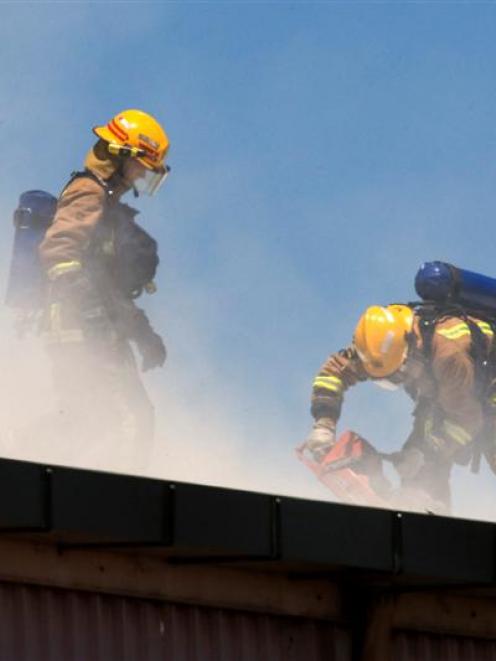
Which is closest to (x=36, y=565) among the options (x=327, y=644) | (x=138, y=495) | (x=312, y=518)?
(x=138, y=495)

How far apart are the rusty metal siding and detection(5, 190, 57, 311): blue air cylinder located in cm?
510

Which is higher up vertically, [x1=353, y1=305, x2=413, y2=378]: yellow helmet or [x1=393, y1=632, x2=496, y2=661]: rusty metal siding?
[x1=353, y1=305, x2=413, y2=378]: yellow helmet

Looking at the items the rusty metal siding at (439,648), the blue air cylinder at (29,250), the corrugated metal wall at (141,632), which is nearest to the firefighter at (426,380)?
the blue air cylinder at (29,250)

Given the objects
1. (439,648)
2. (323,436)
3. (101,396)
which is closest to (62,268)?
(101,396)

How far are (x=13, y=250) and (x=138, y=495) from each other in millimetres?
6853

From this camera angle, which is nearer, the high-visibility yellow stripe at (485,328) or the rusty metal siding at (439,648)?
the rusty metal siding at (439,648)

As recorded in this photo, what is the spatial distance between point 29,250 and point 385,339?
13.4ft

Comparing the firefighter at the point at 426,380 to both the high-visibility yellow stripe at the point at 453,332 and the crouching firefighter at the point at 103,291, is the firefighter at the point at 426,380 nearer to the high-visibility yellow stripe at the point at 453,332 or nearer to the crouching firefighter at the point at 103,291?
the high-visibility yellow stripe at the point at 453,332

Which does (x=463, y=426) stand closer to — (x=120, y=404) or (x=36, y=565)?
(x=120, y=404)

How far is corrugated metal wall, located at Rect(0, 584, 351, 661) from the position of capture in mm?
9734

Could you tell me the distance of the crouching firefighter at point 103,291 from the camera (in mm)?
15695

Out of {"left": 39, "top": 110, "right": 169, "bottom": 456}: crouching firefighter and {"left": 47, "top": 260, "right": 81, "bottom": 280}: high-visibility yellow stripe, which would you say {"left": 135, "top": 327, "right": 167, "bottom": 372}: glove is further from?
{"left": 47, "top": 260, "right": 81, "bottom": 280}: high-visibility yellow stripe

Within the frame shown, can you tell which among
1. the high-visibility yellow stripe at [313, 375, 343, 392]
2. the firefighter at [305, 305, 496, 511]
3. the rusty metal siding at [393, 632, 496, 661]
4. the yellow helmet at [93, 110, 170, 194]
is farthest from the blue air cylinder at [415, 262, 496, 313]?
the rusty metal siding at [393, 632, 496, 661]

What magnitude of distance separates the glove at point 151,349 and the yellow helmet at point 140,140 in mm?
1176
